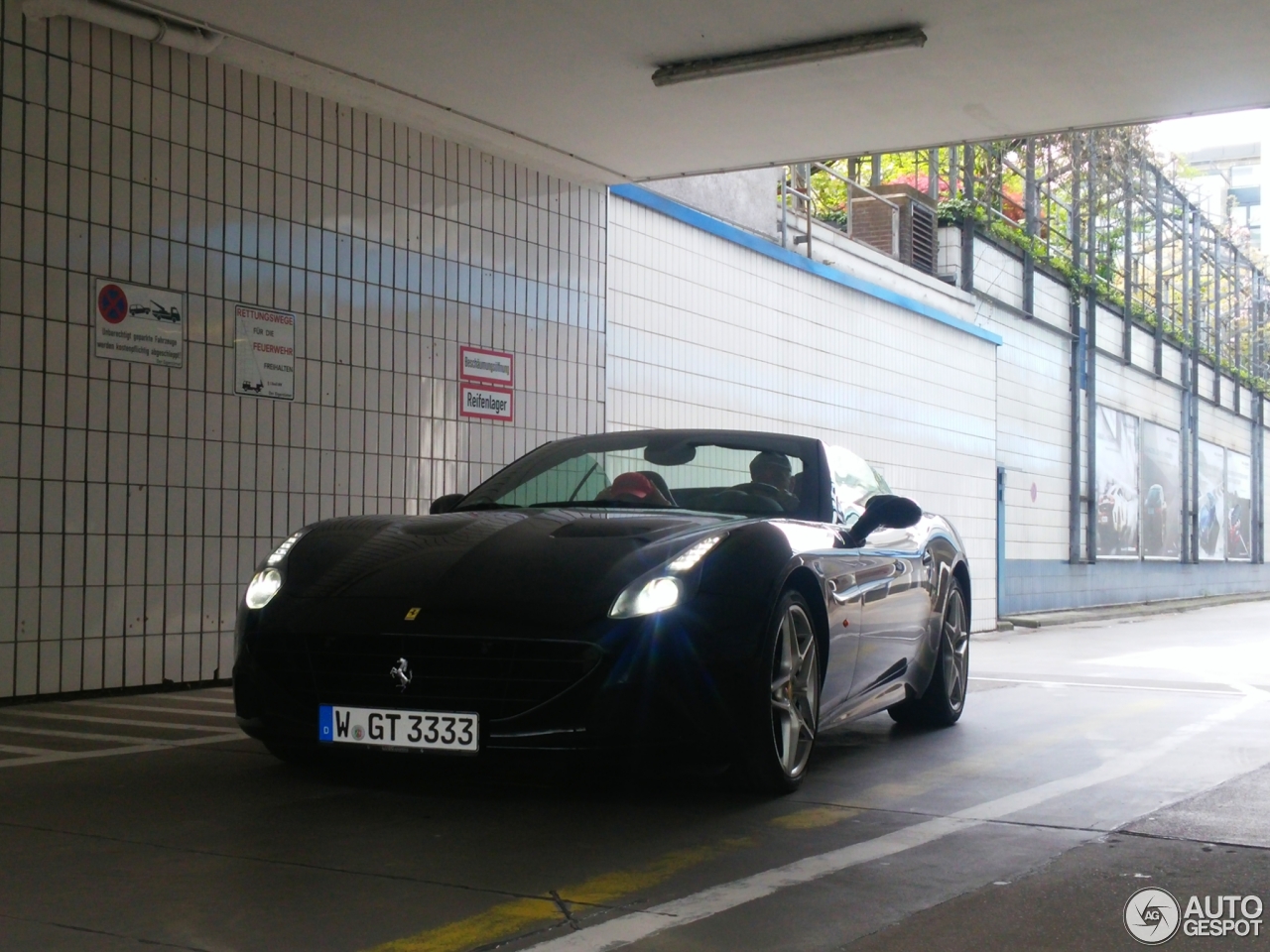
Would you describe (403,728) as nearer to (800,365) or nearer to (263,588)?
(263,588)

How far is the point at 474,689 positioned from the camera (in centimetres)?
441

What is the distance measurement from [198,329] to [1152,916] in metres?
6.65

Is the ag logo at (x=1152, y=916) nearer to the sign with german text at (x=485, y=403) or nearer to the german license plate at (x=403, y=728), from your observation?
the german license plate at (x=403, y=728)

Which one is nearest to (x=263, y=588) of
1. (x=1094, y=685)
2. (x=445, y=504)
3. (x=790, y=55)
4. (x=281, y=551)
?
(x=281, y=551)

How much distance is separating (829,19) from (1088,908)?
21.0ft

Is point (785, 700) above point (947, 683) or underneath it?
above

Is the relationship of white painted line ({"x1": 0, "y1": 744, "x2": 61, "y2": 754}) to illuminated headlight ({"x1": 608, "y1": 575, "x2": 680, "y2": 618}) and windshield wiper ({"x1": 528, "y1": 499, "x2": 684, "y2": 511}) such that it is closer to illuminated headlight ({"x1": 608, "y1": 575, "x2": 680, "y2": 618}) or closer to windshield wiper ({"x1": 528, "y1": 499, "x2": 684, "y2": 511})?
windshield wiper ({"x1": 528, "y1": 499, "x2": 684, "y2": 511})

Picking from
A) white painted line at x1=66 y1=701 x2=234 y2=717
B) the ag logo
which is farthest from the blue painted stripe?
the ag logo

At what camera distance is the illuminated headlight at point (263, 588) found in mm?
4844

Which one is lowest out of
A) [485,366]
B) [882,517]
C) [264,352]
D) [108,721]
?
[108,721]

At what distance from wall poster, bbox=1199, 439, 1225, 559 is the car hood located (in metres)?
30.8

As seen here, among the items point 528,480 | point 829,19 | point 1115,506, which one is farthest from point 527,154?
point 1115,506

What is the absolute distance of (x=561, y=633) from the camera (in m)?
4.38

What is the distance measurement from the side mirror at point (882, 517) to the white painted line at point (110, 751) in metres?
2.77
